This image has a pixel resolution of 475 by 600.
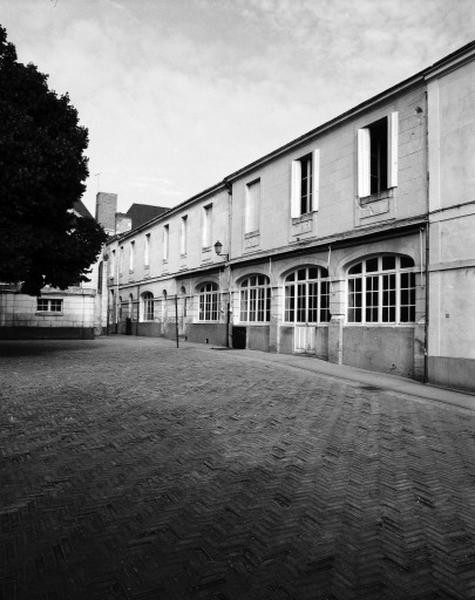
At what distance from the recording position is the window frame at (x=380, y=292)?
11.6 meters

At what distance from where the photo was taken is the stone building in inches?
404

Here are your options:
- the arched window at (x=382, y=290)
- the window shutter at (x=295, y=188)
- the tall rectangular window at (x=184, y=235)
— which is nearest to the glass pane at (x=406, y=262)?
the arched window at (x=382, y=290)

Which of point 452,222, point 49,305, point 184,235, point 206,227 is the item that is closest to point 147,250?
point 184,235

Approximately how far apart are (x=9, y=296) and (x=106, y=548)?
24.3 metres

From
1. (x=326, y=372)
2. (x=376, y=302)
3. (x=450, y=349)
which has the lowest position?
(x=326, y=372)

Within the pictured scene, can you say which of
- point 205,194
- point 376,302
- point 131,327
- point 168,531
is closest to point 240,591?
point 168,531

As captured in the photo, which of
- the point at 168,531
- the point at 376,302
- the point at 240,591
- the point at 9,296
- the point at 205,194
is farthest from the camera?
the point at 9,296

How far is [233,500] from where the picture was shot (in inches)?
148

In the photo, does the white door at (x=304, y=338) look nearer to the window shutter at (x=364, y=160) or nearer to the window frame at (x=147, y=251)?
the window shutter at (x=364, y=160)

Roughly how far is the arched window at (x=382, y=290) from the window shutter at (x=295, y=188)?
3735 mm

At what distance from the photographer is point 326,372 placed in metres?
11.7

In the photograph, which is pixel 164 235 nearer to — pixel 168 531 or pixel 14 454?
pixel 14 454

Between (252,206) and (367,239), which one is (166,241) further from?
(367,239)

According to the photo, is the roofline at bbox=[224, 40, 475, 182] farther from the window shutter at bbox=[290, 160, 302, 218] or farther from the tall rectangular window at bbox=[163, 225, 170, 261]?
the tall rectangular window at bbox=[163, 225, 170, 261]
